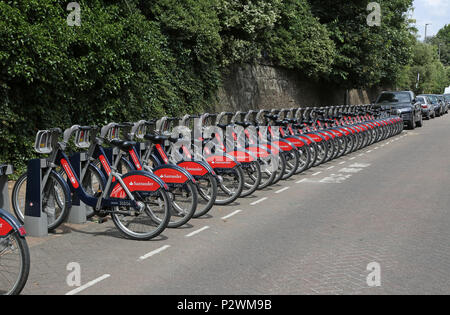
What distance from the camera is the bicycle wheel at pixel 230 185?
27.1 ft

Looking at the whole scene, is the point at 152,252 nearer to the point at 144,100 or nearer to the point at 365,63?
the point at 144,100

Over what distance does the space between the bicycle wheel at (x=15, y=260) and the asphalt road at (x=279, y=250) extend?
0.19 meters

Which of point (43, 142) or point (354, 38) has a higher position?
point (354, 38)

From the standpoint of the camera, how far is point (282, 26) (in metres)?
25.2

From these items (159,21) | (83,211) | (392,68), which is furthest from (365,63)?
(83,211)

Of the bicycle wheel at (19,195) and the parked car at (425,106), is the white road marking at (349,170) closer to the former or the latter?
the bicycle wheel at (19,195)

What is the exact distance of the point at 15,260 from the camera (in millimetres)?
4480

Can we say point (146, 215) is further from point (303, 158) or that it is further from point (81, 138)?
point (303, 158)

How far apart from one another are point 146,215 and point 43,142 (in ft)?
4.96

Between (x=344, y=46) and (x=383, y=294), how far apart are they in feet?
80.1

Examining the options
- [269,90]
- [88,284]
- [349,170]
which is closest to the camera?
[88,284]

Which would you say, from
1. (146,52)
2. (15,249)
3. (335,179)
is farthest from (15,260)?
(146,52)
